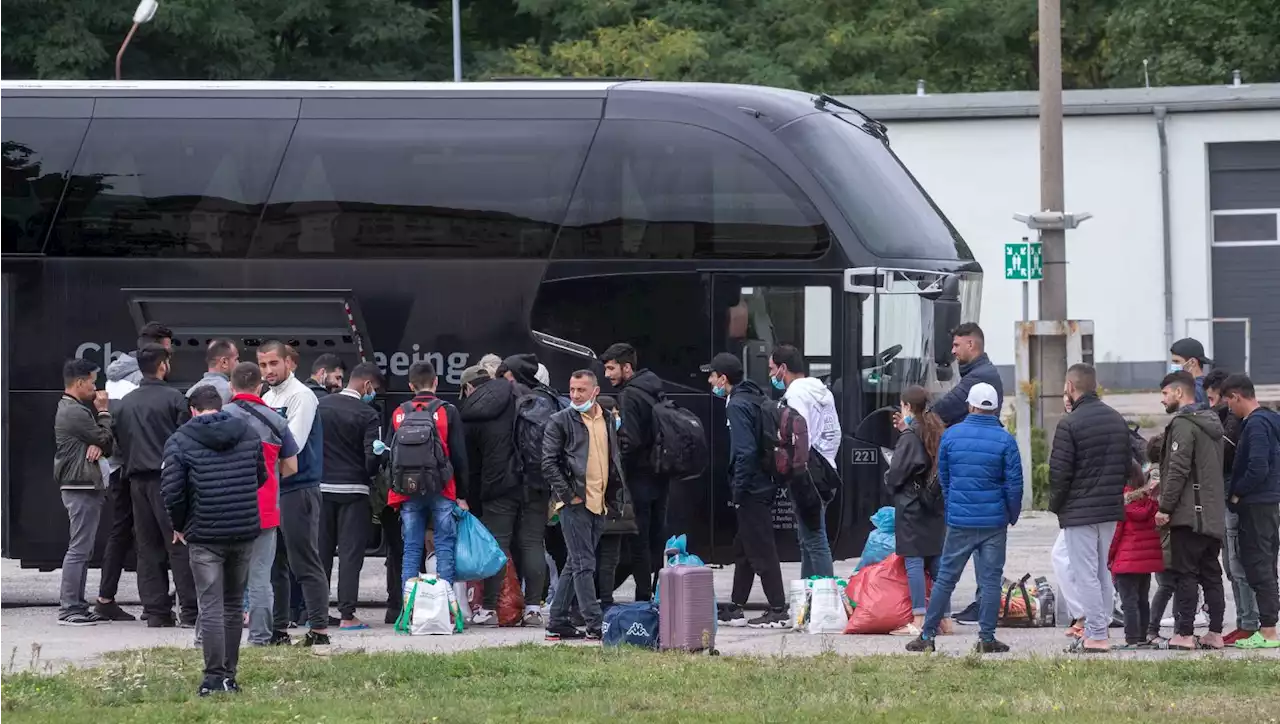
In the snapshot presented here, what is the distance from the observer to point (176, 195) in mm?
14523

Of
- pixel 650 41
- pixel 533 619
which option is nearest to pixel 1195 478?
pixel 533 619

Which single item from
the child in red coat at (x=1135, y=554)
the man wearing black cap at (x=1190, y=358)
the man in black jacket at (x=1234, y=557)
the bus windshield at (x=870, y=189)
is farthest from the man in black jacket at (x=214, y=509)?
the man wearing black cap at (x=1190, y=358)

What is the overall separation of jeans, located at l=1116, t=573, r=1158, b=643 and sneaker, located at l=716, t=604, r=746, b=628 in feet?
8.38

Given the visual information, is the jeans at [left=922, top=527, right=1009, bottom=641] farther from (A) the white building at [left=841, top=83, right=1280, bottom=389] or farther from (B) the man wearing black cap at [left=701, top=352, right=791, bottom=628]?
(A) the white building at [left=841, top=83, right=1280, bottom=389]

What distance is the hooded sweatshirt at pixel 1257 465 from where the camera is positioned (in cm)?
1165

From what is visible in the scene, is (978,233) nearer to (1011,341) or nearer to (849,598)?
(1011,341)

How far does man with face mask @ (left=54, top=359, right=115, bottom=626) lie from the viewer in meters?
13.4

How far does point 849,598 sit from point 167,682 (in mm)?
4603

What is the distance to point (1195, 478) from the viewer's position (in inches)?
450

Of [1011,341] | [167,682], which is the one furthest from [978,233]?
[167,682]

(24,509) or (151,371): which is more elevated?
(151,371)

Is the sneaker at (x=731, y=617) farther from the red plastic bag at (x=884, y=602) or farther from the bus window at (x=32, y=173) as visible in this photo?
the bus window at (x=32, y=173)

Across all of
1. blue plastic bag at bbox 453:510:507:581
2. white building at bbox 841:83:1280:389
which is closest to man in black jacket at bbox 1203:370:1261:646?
blue plastic bag at bbox 453:510:507:581

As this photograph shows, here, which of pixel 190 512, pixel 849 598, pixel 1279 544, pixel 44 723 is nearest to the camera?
pixel 44 723
